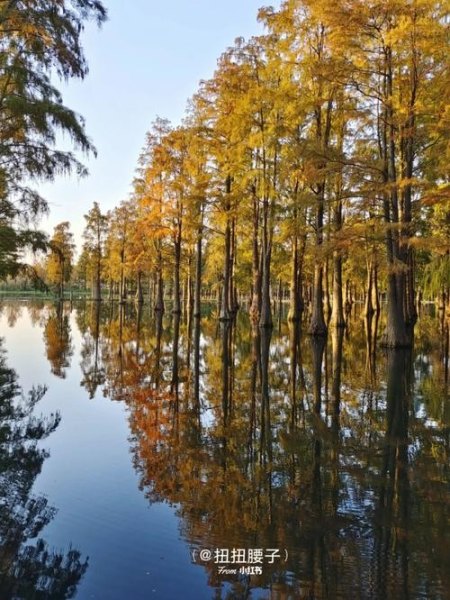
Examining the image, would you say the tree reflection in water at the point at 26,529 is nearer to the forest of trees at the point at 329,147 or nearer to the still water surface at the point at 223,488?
the still water surface at the point at 223,488

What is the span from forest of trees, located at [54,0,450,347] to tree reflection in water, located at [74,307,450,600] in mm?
7205

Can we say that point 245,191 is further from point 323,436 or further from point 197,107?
point 323,436

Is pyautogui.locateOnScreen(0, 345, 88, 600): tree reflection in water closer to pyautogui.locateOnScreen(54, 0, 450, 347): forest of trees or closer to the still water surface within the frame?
the still water surface

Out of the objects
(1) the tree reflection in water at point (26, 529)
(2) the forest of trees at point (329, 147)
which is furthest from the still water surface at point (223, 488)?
(2) the forest of trees at point (329, 147)

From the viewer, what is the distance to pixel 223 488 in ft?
17.4

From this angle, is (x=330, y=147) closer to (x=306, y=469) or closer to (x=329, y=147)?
(x=329, y=147)

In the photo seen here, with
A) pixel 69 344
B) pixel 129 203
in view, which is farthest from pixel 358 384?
pixel 129 203

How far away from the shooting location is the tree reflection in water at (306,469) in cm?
379

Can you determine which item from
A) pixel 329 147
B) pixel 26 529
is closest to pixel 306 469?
pixel 26 529

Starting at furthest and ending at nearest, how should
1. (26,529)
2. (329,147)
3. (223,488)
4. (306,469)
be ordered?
(329,147) → (306,469) → (223,488) → (26,529)

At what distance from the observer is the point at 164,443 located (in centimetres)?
700

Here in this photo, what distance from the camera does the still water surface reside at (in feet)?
12.2

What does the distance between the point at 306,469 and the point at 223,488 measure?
1.19 metres

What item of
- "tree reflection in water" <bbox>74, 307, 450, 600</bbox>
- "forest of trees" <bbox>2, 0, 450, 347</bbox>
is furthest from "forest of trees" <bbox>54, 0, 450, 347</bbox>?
"tree reflection in water" <bbox>74, 307, 450, 600</bbox>
